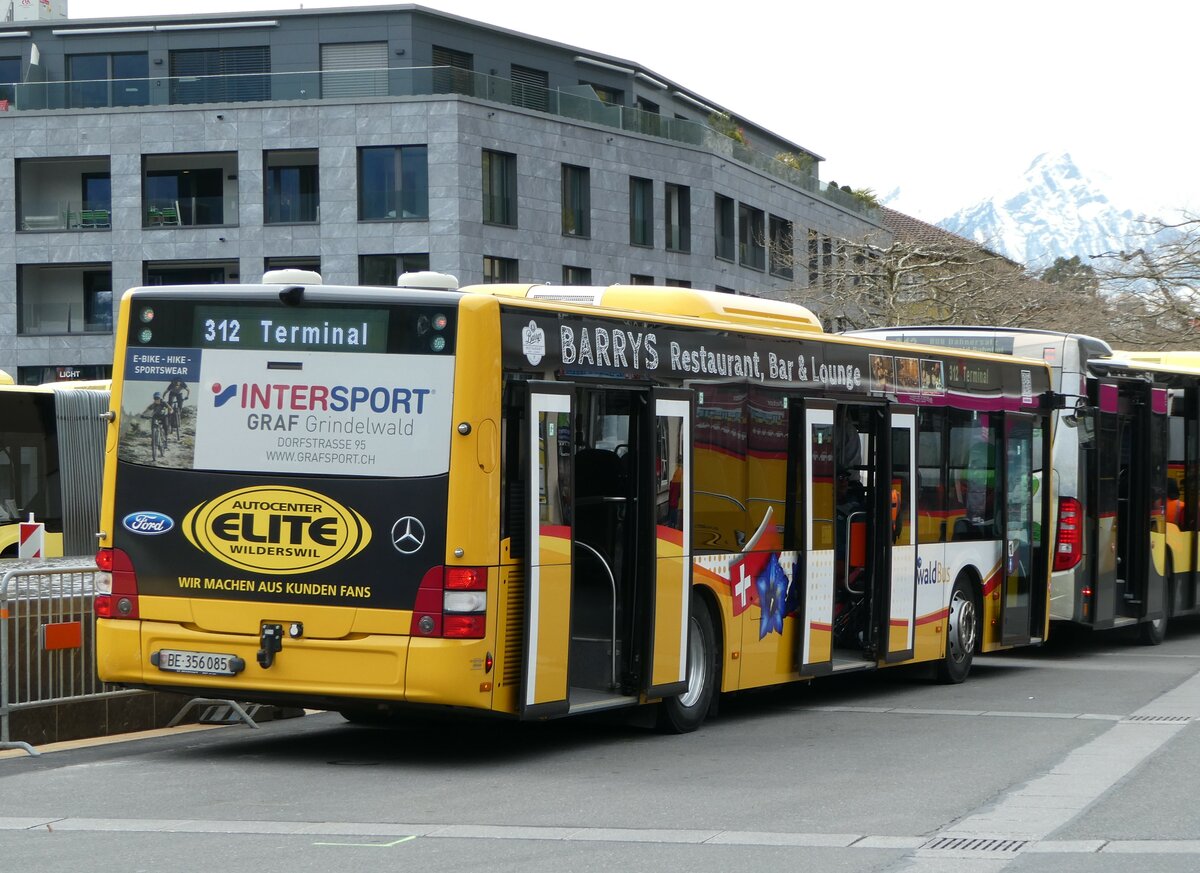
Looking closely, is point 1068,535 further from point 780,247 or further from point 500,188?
point 780,247

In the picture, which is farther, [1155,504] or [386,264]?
[386,264]

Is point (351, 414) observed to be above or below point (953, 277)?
below

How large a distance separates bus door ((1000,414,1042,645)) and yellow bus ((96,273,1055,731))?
4.98 metres

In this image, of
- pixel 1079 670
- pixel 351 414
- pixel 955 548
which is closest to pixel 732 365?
pixel 351 414

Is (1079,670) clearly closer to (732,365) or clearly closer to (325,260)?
(732,365)

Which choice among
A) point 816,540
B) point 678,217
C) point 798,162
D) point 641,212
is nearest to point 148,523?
point 816,540

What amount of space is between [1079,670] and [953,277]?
26045 mm

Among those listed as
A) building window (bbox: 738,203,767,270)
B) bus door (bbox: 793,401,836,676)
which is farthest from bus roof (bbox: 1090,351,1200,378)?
building window (bbox: 738,203,767,270)

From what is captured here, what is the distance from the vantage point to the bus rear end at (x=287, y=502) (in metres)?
9.84

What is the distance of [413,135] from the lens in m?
45.2

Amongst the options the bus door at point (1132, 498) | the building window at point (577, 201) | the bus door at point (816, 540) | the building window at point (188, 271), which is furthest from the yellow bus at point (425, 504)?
the building window at point (577, 201)

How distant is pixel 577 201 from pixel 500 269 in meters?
3.52

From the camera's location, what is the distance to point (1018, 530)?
654 inches

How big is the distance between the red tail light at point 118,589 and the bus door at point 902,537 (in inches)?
249
